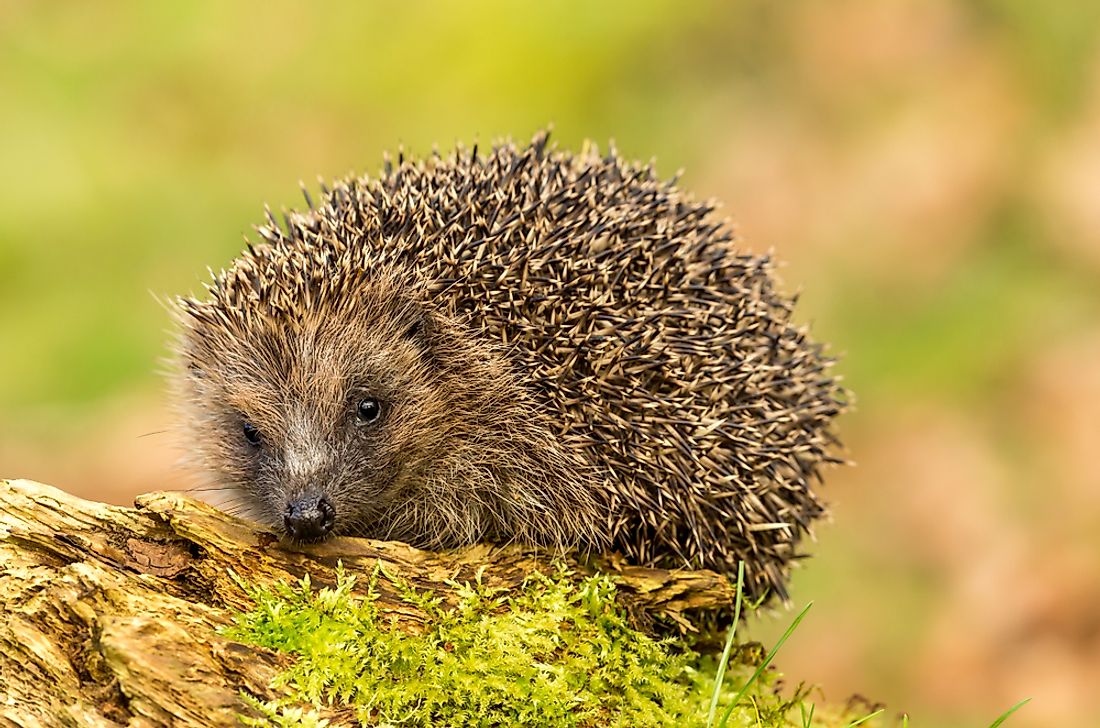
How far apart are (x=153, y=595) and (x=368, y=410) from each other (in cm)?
87

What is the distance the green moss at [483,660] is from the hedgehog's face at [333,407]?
0.36 meters

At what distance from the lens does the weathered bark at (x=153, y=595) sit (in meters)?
2.76

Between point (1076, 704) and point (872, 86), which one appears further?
point (872, 86)

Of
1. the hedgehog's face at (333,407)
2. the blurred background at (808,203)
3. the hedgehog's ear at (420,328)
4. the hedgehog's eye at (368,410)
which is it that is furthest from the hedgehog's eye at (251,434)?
the blurred background at (808,203)

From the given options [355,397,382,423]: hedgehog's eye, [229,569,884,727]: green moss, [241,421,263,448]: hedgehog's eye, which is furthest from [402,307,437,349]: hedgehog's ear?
[229,569,884,727]: green moss

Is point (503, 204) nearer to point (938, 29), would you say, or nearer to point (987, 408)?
point (987, 408)

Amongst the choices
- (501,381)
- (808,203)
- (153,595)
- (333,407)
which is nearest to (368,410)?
(333,407)

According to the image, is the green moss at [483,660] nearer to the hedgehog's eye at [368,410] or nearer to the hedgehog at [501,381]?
the hedgehog at [501,381]

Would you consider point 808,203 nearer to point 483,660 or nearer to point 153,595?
point 483,660

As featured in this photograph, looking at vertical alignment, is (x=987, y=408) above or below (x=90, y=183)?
below

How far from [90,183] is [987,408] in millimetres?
7100

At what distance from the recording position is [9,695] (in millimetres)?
2836

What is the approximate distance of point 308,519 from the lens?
317cm

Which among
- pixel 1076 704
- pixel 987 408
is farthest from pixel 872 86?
pixel 1076 704
